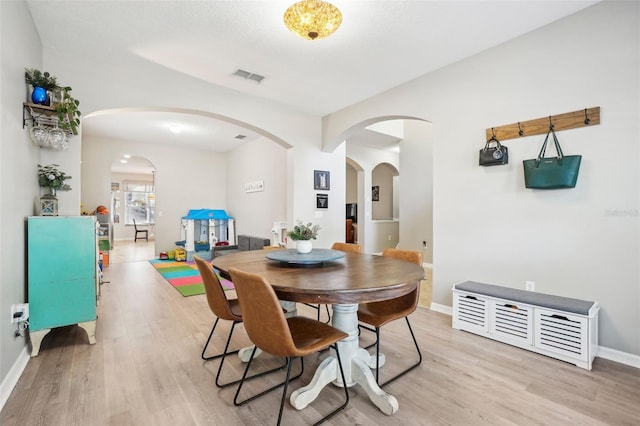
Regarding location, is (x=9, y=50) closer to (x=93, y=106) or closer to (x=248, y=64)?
(x=93, y=106)

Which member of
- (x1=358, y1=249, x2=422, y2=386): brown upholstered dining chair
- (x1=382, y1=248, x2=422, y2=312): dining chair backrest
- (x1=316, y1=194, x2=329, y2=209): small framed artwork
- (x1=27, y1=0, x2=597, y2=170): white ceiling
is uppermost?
(x1=27, y1=0, x2=597, y2=170): white ceiling

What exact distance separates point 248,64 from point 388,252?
2.53 metres

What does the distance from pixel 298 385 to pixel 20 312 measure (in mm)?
2025

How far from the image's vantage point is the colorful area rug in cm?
432

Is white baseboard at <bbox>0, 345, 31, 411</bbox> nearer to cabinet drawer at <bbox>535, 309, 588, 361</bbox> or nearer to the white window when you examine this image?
cabinet drawer at <bbox>535, 309, 588, 361</bbox>

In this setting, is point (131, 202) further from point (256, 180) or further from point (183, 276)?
point (183, 276)

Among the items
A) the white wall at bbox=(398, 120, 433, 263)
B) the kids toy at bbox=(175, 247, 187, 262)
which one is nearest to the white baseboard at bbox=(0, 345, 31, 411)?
the kids toy at bbox=(175, 247, 187, 262)

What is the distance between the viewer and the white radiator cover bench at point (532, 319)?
7.13 ft

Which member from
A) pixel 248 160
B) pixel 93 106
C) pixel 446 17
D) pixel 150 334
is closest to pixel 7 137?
pixel 93 106

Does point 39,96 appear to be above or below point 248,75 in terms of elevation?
below

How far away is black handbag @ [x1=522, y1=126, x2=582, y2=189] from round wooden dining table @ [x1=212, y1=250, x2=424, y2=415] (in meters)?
1.49

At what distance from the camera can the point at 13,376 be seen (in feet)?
6.25

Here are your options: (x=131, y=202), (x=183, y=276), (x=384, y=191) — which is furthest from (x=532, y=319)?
(x=131, y=202)

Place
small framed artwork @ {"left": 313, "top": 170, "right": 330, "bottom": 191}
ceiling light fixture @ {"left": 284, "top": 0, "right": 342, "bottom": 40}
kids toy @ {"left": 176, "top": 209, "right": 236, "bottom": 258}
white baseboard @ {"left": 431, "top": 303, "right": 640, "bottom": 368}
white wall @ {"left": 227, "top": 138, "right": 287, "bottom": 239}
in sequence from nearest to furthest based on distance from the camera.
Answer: ceiling light fixture @ {"left": 284, "top": 0, "right": 342, "bottom": 40} < white baseboard @ {"left": 431, "top": 303, "right": 640, "bottom": 368} < small framed artwork @ {"left": 313, "top": 170, "right": 330, "bottom": 191} < white wall @ {"left": 227, "top": 138, "right": 287, "bottom": 239} < kids toy @ {"left": 176, "top": 209, "right": 236, "bottom": 258}
